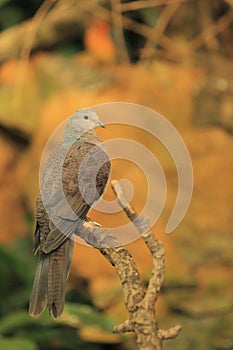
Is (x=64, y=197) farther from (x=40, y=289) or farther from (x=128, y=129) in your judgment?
(x=128, y=129)

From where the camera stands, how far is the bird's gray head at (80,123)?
54cm

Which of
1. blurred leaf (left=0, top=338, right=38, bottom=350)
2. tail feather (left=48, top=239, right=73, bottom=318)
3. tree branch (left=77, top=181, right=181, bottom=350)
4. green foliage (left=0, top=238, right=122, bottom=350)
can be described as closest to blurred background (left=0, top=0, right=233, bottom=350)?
green foliage (left=0, top=238, right=122, bottom=350)

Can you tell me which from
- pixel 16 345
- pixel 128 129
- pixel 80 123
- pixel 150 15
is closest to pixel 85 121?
pixel 80 123

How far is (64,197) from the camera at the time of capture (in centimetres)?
56

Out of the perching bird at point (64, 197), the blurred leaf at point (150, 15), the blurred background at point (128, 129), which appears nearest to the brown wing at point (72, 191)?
the perching bird at point (64, 197)

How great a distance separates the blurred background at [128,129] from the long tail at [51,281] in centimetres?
142

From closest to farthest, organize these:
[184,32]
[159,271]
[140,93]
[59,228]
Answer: [59,228] < [159,271] < [140,93] < [184,32]

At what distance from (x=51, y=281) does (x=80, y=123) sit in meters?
0.13

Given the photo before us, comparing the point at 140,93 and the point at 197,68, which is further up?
the point at 197,68

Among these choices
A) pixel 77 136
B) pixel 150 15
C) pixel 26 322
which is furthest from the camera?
pixel 150 15

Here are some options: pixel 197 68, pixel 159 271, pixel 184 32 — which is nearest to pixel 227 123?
pixel 197 68

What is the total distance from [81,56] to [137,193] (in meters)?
0.65

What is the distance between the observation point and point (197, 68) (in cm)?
264

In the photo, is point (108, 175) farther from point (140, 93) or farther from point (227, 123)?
point (227, 123)
